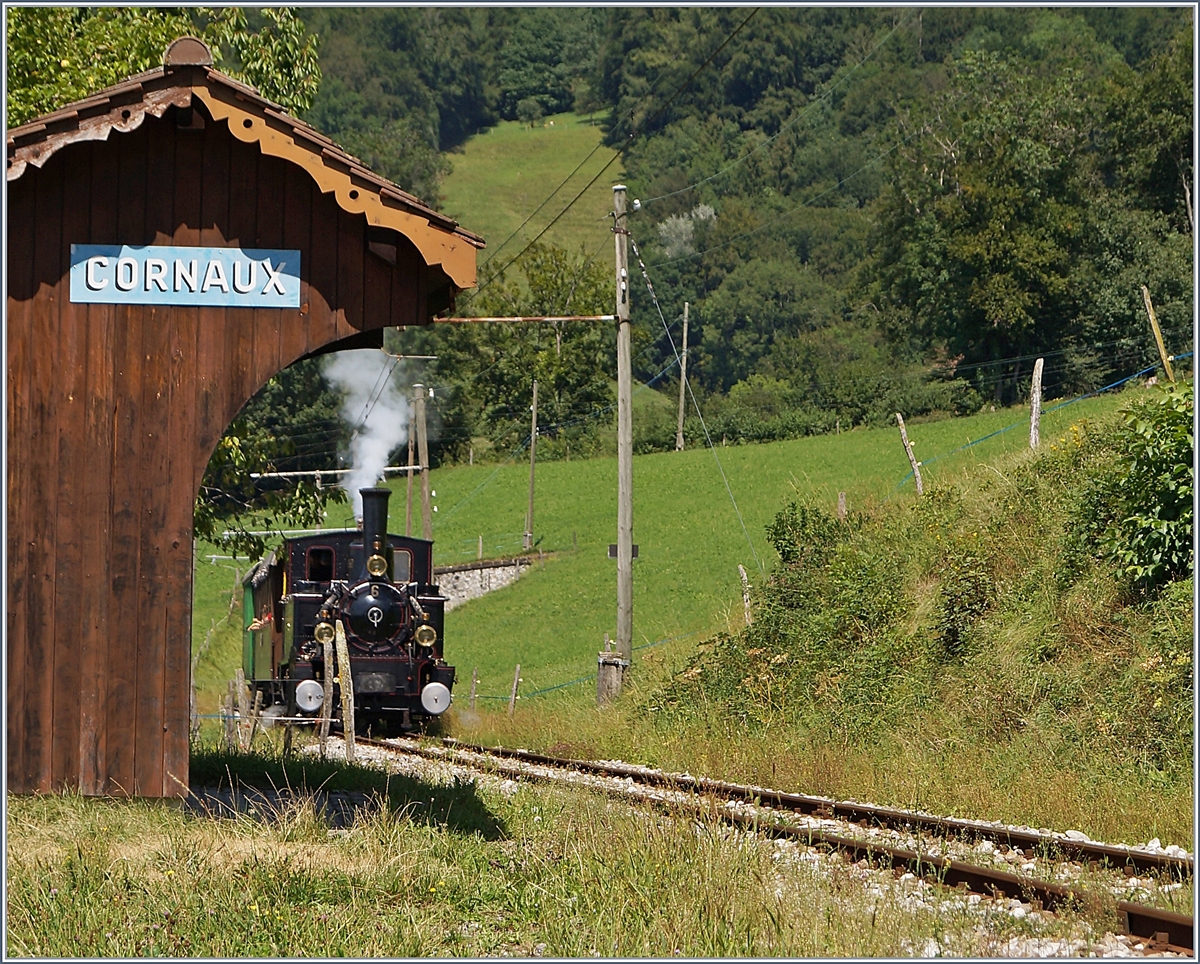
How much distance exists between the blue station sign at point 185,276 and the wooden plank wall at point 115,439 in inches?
2.4

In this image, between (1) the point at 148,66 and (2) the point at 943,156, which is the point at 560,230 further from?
(1) the point at 148,66

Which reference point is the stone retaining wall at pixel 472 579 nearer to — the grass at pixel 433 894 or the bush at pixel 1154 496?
the bush at pixel 1154 496

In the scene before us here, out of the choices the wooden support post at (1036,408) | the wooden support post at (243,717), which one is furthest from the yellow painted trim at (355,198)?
the wooden support post at (1036,408)

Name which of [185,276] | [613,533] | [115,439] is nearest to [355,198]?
[185,276]

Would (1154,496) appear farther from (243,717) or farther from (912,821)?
(243,717)

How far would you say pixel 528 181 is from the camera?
148 metres

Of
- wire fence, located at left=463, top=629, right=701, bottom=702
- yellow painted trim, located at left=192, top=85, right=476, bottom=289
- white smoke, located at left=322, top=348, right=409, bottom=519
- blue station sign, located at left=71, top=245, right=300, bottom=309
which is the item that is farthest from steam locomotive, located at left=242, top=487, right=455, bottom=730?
yellow painted trim, located at left=192, top=85, right=476, bottom=289

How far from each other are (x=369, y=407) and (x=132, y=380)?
142 feet

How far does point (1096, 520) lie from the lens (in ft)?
54.3

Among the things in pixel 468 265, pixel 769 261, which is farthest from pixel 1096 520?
pixel 769 261

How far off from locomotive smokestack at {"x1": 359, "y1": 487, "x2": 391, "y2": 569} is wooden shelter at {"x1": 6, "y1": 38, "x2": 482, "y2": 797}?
10.5 m

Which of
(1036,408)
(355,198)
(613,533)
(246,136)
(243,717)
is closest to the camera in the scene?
(246,136)

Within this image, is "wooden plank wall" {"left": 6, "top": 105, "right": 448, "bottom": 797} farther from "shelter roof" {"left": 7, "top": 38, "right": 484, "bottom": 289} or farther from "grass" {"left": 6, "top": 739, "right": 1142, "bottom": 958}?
"grass" {"left": 6, "top": 739, "right": 1142, "bottom": 958}

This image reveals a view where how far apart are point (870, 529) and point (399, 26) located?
15130cm
